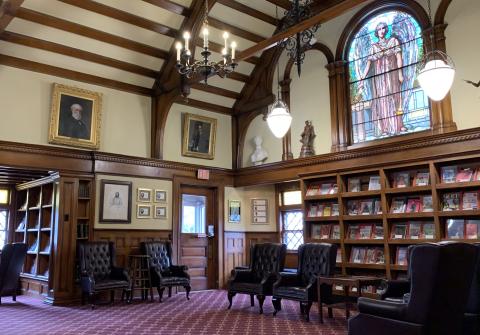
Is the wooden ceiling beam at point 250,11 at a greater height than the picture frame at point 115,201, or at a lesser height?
greater

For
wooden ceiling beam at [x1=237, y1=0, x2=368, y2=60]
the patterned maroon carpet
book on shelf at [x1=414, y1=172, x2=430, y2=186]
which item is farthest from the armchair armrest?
wooden ceiling beam at [x1=237, y1=0, x2=368, y2=60]

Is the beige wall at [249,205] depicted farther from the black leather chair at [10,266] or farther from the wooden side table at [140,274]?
the black leather chair at [10,266]

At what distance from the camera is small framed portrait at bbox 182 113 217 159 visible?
959cm

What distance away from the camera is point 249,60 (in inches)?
376

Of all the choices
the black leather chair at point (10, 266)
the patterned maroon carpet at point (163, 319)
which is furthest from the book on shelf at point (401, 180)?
the black leather chair at point (10, 266)

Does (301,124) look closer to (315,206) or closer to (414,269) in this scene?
(315,206)

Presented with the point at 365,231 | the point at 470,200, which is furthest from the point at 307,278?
the point at 470,200

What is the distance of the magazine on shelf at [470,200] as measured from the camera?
20.8ft

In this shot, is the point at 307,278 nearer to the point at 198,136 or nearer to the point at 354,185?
the point at 354,185

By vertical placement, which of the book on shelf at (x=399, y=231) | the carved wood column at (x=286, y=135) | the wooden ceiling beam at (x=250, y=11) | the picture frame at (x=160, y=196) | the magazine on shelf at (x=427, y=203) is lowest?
the book on shelf at (x=399, y=231)

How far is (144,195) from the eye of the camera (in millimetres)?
8781

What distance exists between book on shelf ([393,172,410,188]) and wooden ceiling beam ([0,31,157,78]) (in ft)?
16.8

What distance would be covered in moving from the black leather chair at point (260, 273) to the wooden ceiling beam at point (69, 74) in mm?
4114

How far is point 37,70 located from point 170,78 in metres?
2.47
